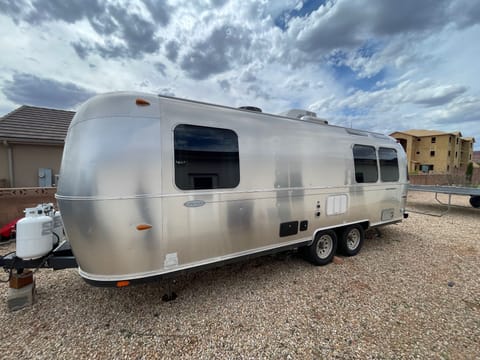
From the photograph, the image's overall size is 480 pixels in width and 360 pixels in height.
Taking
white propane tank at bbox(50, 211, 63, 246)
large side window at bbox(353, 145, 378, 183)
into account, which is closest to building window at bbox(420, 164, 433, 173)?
large side window at bbox(353, 145, 378, 183)

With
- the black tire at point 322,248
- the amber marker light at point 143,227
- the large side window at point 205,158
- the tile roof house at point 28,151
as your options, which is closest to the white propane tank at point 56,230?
the amber marker light at point 143,227

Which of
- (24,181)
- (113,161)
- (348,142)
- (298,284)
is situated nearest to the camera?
(113,161)

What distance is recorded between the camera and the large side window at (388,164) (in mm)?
5191

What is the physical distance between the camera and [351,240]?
5.01 meters

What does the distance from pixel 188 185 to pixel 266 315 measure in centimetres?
203

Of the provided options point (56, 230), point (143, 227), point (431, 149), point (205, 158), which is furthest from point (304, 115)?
point (431, 149)

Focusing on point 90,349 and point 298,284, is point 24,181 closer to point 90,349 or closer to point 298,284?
point 90,349

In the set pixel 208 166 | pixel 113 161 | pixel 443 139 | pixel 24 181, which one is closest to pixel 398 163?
pixel 208 166

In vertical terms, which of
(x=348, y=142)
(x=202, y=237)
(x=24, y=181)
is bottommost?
(x=202, y=237)

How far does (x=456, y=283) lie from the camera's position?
387 cm

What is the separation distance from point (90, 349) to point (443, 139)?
48.2 metres

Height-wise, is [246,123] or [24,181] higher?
[246,123]

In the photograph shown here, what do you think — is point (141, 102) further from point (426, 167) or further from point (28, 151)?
point (426, 167)

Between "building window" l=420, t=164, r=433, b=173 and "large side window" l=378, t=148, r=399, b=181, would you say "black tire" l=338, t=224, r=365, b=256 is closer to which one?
"large side window" l=378, t=148, r=399, b=181
